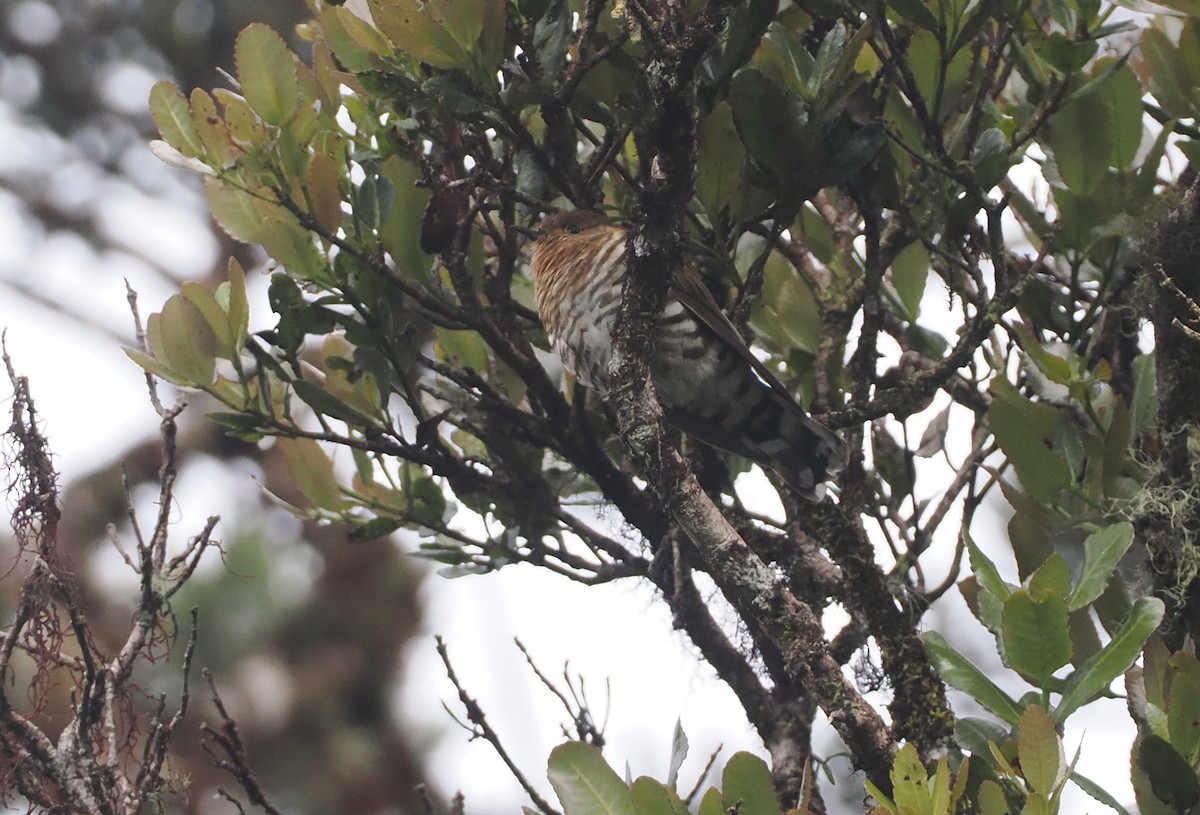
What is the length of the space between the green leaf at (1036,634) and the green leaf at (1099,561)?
0.22 feet

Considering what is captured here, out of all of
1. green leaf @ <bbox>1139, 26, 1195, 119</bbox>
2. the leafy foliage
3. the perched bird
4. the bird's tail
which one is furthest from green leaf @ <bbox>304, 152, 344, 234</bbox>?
green leaf @ <bbox>1139, 26, 1195, 119</bbox>

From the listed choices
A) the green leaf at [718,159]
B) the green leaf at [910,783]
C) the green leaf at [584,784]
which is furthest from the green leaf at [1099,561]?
the green leaf at [718,159]

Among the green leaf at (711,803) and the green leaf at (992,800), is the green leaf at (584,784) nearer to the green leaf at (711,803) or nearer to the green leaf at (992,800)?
the green leaf at (711,803)

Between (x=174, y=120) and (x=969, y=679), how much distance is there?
1.55 metres

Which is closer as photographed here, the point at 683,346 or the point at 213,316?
the point at 213,316

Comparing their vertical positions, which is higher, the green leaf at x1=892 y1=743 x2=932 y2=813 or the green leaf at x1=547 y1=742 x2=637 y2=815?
the green leaf at x1=547 y1=742 x2=637 y2=815

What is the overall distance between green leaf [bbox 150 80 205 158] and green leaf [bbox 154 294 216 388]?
257 millimetres

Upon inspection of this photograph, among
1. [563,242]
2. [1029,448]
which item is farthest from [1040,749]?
[563,242]

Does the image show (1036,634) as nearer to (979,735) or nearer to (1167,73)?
(979,735)

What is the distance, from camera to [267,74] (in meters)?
2.03

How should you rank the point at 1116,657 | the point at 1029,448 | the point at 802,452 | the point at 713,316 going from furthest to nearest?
1. the point at 713,316
2. the point at 802,452
3. the point at 1029,448
4. the point at 1116,657

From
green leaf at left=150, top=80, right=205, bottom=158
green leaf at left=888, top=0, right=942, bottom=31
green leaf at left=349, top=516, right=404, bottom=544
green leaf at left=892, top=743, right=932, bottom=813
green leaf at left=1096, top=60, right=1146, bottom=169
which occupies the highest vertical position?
green leaf at left=150, top=80, right=205, bottom=158

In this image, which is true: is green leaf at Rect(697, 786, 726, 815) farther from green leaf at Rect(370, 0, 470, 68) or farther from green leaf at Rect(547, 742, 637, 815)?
green leaf at Rect(370, 0, 470, 68)

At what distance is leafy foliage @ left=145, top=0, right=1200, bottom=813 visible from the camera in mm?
1840
